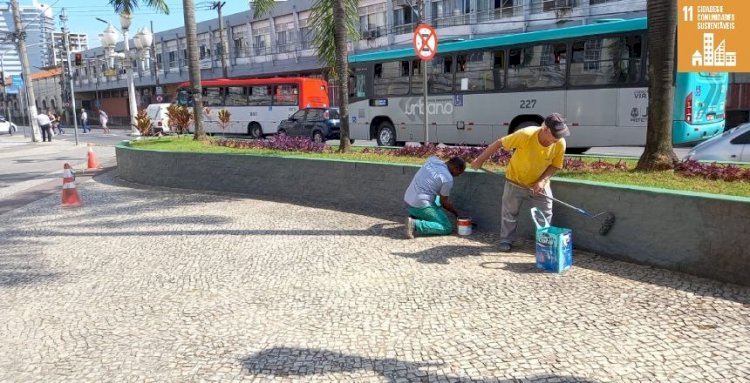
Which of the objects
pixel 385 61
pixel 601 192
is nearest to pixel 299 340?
pixel 601 192

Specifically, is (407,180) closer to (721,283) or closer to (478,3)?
(721,283)

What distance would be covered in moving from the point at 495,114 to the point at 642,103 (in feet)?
11.6

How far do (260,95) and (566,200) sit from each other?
2192cm

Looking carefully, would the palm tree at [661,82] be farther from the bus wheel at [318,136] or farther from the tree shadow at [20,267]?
the bus wheel at [318,136]

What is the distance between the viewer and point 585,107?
12.3 metres

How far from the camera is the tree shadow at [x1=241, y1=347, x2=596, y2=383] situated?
3314mm

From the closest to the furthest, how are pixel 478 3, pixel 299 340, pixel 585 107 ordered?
pixel 299 340 < pixel 585 107 < pixel 478 3

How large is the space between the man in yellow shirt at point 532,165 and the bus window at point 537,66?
760 cm

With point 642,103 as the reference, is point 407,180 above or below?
below

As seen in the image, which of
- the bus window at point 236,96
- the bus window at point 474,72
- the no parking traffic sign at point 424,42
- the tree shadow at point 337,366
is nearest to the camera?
the tree shadow at point 337,366

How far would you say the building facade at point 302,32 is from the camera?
96.0ft

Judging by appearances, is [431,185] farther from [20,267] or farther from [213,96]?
[213,96]

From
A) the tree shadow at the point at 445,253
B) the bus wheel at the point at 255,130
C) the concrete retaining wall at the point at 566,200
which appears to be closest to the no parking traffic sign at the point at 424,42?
the concrete retaining wall at the point at 566,200

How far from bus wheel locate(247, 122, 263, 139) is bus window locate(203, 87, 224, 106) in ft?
7.25
